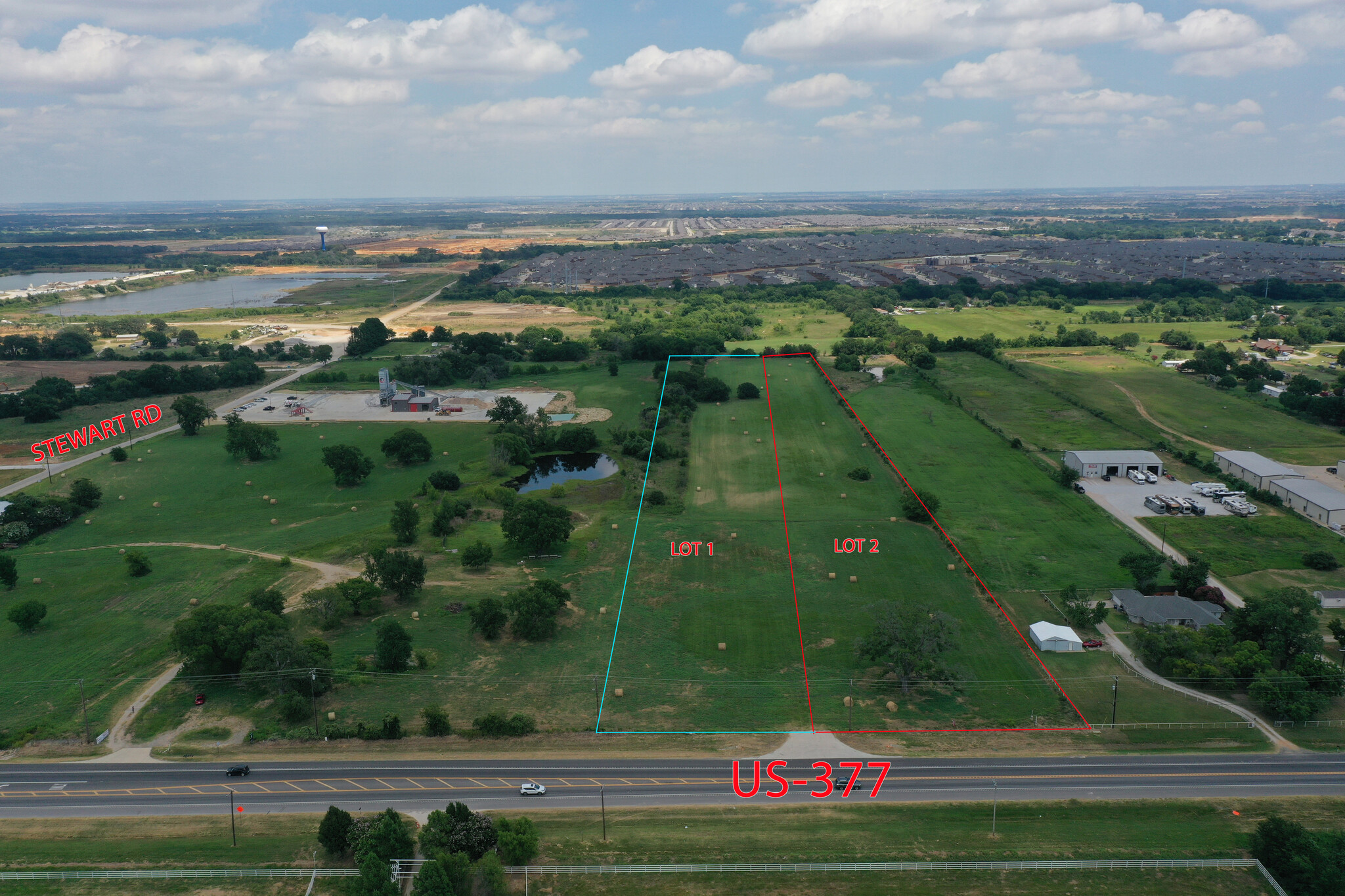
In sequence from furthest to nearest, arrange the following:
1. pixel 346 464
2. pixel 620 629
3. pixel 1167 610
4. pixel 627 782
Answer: pixel 346 464
pixel 620 629
pixel 1167 610
pixel 627 782

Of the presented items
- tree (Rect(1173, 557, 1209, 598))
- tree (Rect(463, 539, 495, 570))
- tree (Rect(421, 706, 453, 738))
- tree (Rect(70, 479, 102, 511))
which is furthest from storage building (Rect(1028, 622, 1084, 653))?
tree (Rect(70, 479, 102, 511))

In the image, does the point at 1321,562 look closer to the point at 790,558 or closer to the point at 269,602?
the point at 790,558

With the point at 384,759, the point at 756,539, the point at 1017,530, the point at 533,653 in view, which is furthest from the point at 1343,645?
the point at 384,759

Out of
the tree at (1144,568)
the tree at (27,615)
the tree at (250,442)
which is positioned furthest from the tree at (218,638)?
the tree at (1144,568)

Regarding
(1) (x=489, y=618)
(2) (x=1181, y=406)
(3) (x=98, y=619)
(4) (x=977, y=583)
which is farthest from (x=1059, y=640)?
(2) (x=1181, y=406)

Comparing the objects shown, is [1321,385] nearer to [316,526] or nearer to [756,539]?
[756,539]
